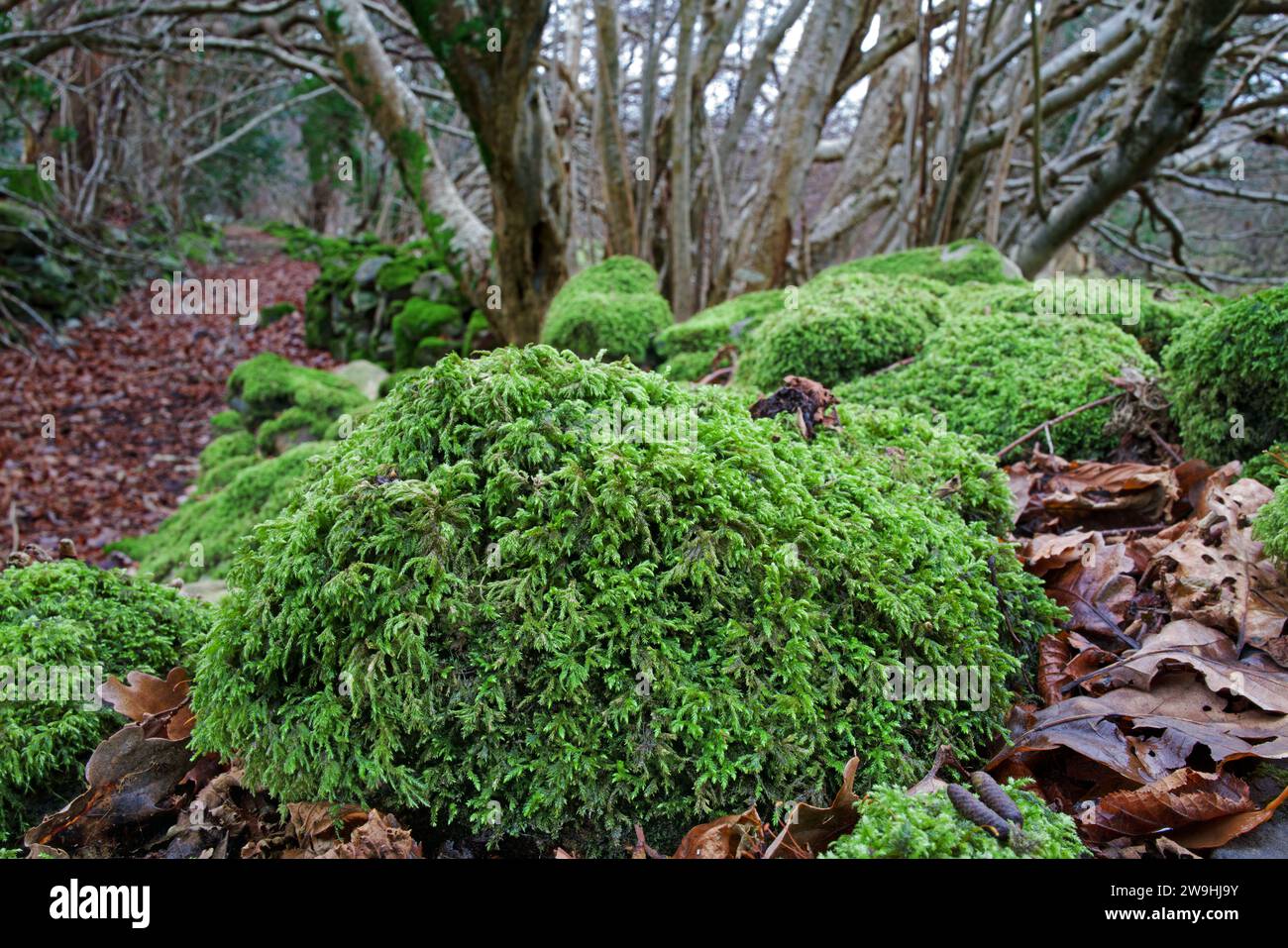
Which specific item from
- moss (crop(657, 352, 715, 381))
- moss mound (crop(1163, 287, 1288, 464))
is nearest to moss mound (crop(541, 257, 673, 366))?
moss (crop(657, 352, 715, 381))

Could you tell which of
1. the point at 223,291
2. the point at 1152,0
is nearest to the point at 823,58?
the point at 1152,0

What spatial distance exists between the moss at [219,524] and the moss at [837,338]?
309 centimetres

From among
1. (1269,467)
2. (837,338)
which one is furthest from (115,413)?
(1269,467)

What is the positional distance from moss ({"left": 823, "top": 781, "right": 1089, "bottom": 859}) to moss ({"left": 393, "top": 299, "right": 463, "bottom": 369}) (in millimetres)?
10593

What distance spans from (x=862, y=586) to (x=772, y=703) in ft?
1.14
